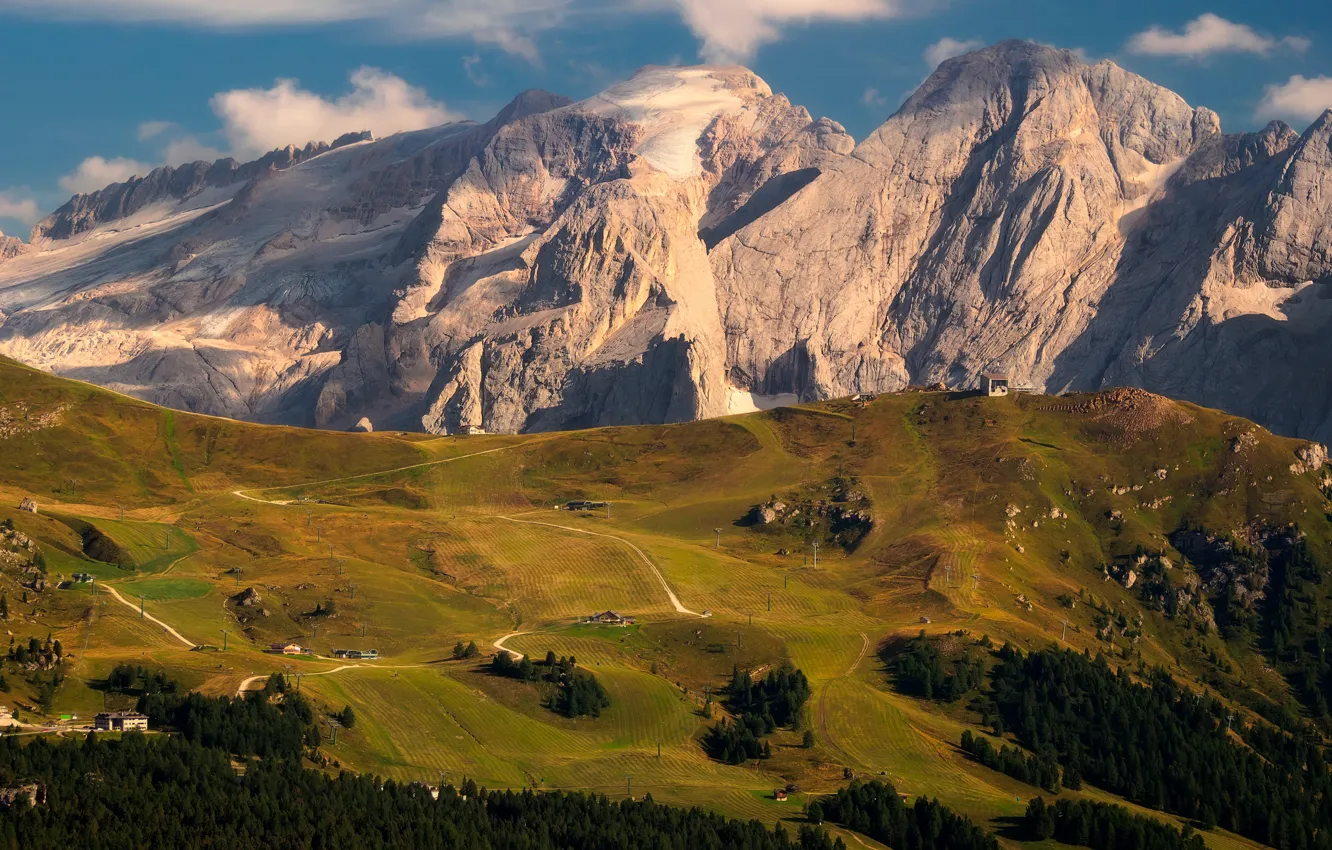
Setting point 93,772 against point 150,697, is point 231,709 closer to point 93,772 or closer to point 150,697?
point 150,697

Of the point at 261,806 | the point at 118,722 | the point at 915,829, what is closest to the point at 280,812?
the point at 261,806

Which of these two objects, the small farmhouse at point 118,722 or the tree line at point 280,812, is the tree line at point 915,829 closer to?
the tree line at point 280,812

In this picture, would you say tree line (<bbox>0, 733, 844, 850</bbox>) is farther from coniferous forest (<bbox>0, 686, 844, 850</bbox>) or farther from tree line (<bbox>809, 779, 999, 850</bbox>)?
tree line (<bbox>809, 779, 999, 850</bbox>)

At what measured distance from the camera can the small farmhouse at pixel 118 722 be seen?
18612 centimetres

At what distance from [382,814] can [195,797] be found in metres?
18.0

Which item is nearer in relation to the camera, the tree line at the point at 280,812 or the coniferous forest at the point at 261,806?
the tree line at the point at 280,812

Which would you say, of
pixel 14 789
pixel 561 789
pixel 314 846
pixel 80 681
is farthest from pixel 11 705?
pixel 561 789

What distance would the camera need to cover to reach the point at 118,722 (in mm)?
186625

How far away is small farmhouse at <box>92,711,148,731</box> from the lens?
18612 centimetres

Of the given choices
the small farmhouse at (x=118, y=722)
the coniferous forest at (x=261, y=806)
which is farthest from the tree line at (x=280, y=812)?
the small farmhouse at (x=118, y=722)

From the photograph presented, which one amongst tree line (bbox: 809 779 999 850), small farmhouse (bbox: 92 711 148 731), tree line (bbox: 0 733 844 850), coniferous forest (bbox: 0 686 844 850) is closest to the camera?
tree line (bbox: 0 733 844 850)

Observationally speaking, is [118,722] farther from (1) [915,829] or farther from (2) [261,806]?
(1) [915,829]

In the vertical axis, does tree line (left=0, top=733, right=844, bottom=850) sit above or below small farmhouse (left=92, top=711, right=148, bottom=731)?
below

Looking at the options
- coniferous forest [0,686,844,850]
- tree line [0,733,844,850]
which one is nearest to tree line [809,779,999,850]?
tree line [0,733,844,850]
